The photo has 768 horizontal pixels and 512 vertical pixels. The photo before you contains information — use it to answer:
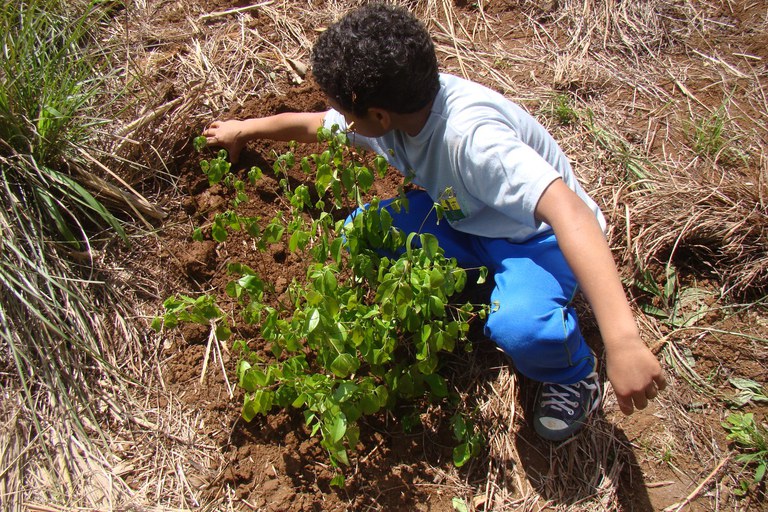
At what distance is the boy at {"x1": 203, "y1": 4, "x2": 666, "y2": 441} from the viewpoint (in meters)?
1.38

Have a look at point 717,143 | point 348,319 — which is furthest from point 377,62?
point 717,143

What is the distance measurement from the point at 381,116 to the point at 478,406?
91cm

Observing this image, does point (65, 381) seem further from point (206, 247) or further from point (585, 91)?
point (585, 91)

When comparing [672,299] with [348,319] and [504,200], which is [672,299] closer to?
[504,200]

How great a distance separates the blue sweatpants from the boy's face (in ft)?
0.87

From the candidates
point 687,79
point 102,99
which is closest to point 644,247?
point 687,79

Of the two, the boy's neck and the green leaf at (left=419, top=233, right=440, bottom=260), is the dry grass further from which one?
the boy's neck

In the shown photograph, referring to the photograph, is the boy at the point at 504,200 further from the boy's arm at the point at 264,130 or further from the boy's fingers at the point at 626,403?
the boy's arm at the point at 264,130

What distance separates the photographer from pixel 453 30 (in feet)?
9.20

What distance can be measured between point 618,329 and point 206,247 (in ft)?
4.58

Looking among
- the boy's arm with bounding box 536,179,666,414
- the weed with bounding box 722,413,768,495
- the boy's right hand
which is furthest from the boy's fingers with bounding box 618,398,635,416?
the boy's right hand

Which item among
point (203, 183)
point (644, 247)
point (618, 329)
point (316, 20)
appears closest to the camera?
point (618, 329)

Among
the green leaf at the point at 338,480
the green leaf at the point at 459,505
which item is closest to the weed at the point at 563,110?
the green leaf at the point at 459,505

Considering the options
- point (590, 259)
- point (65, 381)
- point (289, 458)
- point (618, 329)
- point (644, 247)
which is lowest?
point (289, 458)
